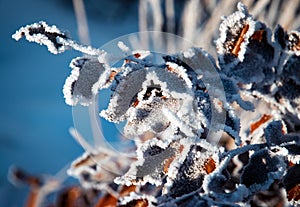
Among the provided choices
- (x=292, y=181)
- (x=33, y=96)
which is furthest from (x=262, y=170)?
(x=33, y=96)

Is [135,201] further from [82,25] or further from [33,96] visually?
[33,96]

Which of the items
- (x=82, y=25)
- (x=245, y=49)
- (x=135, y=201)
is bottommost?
(x=135, y=201)

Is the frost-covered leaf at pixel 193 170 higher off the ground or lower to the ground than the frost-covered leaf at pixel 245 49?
lower

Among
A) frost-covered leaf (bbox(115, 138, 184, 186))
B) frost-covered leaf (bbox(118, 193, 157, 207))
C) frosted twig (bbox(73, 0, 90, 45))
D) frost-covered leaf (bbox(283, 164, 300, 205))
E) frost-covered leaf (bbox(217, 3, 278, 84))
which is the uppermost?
frosted twig (bbox(73, 0, 90, 45))

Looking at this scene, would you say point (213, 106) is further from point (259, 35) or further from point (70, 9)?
point (70, 9)

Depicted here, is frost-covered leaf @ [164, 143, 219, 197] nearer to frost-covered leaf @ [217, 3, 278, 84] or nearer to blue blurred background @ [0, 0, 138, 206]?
frost-covered leaf @ [217, 3, 278, 84]

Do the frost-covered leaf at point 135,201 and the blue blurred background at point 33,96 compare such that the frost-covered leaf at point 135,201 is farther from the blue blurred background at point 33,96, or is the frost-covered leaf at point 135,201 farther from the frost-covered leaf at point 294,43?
the blue blurred background at point 33,96

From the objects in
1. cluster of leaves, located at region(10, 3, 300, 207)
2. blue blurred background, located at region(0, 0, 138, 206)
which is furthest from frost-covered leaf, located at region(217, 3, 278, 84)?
blue blurred background, located at region(0, 0, 138, 206)

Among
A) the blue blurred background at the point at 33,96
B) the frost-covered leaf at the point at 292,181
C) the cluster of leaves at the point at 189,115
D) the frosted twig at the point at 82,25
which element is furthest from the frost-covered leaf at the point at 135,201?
the blue blurred background at the point at 33,96

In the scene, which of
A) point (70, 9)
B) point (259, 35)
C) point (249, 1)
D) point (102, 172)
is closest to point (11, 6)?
point (70, 9)
